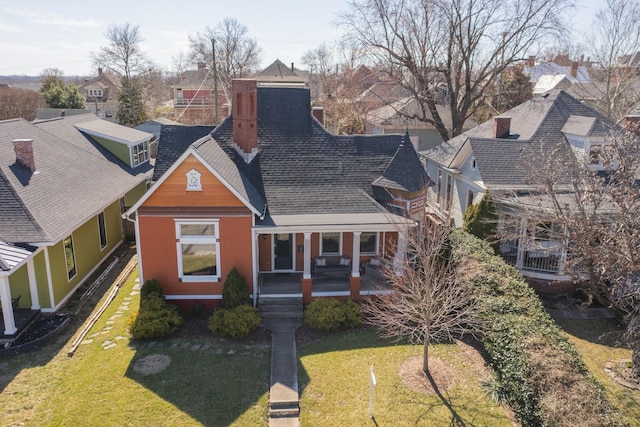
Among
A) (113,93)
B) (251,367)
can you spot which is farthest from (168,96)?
(251,367)

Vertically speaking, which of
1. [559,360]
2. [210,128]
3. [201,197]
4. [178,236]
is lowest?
[559,360]

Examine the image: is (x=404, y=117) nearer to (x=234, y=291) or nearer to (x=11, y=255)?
(x=234, y=291)

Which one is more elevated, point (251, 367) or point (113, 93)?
point (113, 93)

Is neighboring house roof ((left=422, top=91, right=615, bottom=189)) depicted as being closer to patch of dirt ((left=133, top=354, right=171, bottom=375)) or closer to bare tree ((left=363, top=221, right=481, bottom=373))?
bare tree ((left=363, top=221, right=481, bottom=373))

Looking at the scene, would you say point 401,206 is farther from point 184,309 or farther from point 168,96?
point 168,96

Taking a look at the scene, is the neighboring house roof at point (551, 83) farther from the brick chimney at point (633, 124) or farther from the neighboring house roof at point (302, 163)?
the neighboring house roof at point (302, 163)

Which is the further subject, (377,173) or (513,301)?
(377,173)
